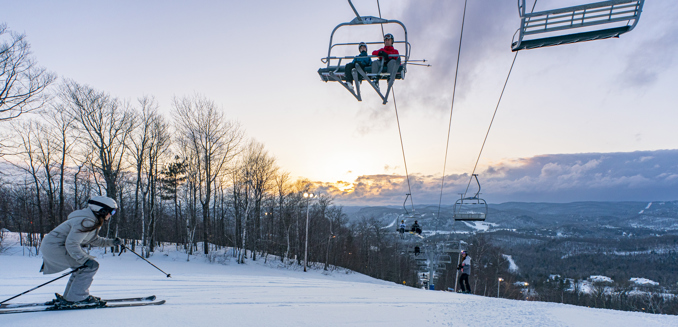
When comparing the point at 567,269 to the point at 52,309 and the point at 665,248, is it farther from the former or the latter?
the point at 52,309

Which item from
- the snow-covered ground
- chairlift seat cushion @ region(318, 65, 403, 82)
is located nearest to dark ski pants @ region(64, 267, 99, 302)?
the snow-covered ground

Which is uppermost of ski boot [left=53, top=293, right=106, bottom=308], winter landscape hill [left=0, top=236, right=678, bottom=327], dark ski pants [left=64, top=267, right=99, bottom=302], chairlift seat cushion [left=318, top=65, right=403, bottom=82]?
chairlift seat cushion [left=318, top=65, right=403, bottom=82]

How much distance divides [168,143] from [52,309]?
82.3 ft

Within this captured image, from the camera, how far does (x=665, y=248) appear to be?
178875mm

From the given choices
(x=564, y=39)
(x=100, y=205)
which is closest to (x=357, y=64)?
Result: (x=564, y=39)

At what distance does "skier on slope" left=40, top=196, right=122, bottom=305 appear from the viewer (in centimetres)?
454

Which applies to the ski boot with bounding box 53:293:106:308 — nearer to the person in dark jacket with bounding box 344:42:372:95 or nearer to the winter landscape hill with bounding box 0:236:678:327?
the winter landscape hill with bounding box 0:236:678:327

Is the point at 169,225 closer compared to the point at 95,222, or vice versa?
the point at 95,222

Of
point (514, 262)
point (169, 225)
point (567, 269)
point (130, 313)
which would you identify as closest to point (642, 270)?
point (567, 269)

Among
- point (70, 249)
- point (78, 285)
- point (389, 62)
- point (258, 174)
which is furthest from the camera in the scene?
point (258, 174)

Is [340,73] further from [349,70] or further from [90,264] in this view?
[90,264]

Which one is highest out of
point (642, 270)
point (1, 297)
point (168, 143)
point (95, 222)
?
point (168, 143)

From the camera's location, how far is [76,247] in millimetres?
4547

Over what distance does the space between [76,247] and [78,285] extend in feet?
2.39
